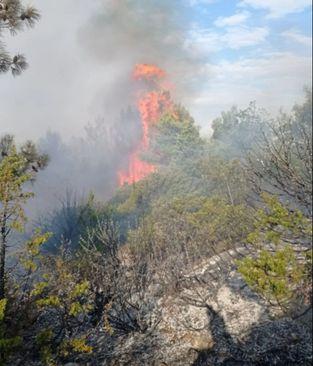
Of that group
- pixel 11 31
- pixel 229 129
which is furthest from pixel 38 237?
pixel 229 129

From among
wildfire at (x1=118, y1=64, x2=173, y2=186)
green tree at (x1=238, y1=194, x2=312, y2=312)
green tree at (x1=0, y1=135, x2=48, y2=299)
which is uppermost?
wildfire at (x1=118, y1=64, x2=173, y2=186)

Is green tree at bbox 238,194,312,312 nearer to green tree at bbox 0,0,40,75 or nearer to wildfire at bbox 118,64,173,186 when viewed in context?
green tree at bbox 0,0,40,75

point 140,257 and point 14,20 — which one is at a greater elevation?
point 14,20

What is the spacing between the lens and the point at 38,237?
7758 mm

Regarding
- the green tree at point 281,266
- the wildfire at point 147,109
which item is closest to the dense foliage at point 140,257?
the green tree at point 281,266

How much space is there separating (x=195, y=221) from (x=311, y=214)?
813 cm

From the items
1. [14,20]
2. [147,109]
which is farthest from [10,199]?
[147,109]

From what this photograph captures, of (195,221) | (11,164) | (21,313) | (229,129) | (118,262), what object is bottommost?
(21,313)

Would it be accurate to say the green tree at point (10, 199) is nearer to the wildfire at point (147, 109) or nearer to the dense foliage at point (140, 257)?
the dense foliage at point (140, 257)

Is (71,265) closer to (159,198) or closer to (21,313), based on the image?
(21,313)

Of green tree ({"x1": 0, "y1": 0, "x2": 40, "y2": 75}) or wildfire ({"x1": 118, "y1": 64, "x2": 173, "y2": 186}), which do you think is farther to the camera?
wildfire ({"x1": 118, "y1": 64, "x2": 173, "y2": 186})

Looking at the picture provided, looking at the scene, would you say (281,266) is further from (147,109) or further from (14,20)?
(147,109)

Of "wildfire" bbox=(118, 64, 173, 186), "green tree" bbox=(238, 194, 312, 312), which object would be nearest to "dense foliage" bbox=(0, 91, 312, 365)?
"green tree" bbox=(238, 194, 312, 312)

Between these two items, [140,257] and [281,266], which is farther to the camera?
[140,257]
